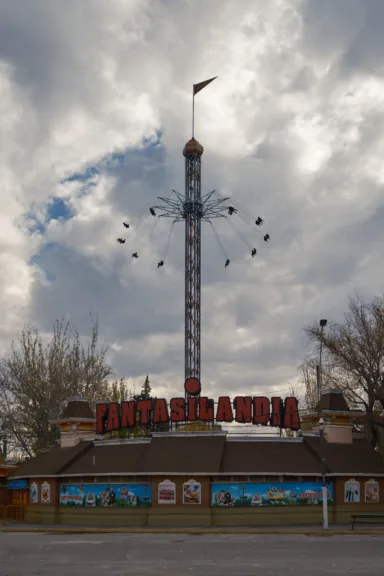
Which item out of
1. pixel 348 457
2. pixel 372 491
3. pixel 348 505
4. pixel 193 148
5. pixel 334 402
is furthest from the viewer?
pixel 193 148

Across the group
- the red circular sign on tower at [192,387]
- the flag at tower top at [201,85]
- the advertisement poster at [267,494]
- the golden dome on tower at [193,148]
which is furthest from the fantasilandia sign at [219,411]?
the flag at tower top at [201,85]

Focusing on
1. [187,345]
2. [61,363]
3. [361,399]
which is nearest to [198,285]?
[187,345]

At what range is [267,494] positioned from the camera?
156ft

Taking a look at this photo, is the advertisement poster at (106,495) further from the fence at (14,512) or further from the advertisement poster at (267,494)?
the fence at (14,512)

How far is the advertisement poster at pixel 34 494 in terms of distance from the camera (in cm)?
5306

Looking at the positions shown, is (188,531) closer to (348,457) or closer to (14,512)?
(348,457)

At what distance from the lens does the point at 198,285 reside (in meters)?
72.4

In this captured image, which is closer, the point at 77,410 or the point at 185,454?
the point at 185,454

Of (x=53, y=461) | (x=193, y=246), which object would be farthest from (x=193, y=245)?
(x=53, y=461)

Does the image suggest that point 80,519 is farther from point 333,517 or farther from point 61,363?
point 61,363

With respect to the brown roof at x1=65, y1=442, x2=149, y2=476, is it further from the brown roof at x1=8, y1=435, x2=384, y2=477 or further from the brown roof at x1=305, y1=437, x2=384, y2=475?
the brown roof at x1=305, y1=437, x2=384, y2=475

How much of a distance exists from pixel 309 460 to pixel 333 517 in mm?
3908

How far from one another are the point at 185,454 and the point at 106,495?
6132 mm

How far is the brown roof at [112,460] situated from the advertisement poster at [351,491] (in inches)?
535
